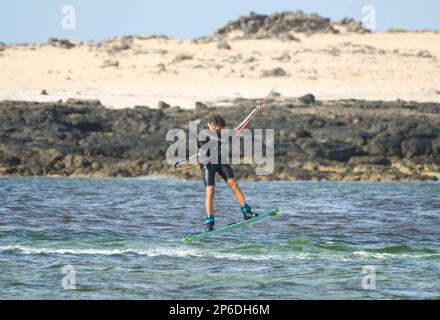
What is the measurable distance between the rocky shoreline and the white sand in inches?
187

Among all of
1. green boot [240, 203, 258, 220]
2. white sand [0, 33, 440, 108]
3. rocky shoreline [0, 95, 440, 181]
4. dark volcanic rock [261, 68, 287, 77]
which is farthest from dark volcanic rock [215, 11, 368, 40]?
green boot [240, 203, 258, 220]

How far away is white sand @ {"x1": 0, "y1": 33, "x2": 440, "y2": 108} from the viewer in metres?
44.4

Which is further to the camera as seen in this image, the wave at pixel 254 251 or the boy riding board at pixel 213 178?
the boy riding board at pixel 213 178

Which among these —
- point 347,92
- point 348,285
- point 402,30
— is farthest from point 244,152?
point 402,30

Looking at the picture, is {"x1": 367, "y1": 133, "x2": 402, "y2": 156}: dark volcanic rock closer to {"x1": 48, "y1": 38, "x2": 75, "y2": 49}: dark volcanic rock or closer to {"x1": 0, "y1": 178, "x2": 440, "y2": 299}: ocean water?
{"x1": 0, "y1": 178, "x2": 440, "y2": 299}: ocean water

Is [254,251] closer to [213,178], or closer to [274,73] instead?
[213,178]

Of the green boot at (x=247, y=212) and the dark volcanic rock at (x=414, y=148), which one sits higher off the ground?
the green boot at (x=247, y=212)

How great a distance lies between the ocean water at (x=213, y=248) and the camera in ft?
41.1

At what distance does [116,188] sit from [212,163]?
482 inches

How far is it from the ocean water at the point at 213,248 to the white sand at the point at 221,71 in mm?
18815

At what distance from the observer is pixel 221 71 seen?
49000 millimetres

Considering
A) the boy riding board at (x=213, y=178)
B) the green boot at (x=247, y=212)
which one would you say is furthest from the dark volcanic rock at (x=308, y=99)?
the green boot at (x=247, y=212)

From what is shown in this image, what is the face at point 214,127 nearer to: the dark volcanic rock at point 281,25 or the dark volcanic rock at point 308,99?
the dark volcanic rock at point 308,99

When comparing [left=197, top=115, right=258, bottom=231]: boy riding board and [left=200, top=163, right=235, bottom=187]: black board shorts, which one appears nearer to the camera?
[left=197, top=115, right=258, bottom=231]: boy riding board
